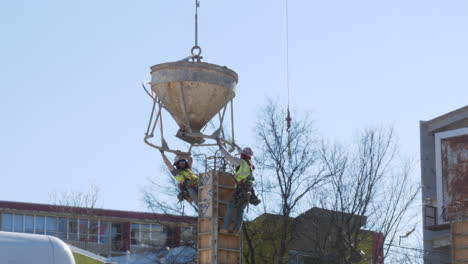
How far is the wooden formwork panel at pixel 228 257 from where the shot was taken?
22.7 meters

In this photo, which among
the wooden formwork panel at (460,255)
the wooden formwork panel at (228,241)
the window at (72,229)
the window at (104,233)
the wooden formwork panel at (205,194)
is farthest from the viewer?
the window at (104,233)

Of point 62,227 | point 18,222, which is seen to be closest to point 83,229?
point 62,227

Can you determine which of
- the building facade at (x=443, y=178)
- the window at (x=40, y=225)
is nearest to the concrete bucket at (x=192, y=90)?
the building facade at (x=443, y=178)

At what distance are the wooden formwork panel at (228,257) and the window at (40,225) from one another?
53.3 metres

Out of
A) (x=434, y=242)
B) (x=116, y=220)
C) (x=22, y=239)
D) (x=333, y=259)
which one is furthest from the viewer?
(x=116, y=220)

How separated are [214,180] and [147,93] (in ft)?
8.71

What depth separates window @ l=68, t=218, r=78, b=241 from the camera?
69.4 meters

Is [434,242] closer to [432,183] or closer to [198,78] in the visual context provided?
[432,183]

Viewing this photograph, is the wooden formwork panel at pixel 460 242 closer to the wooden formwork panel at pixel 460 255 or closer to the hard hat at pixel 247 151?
the wooden formwork panel at pixel 460 255

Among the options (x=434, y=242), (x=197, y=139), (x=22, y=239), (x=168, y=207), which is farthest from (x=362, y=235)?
Answer: (x=22, y=239)

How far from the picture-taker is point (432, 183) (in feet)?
167

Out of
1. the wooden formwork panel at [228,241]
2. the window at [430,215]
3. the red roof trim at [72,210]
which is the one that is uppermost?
the red roof trim at [72,210]

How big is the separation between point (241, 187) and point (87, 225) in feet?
166

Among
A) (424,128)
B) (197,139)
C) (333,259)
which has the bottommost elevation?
(333,259)
